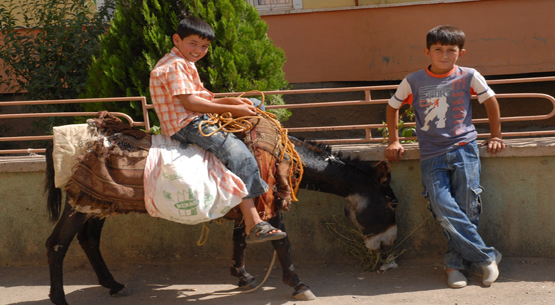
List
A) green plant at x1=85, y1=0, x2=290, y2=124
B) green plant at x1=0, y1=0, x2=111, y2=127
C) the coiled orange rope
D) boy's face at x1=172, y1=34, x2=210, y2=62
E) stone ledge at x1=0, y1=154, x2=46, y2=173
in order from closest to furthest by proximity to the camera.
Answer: boy's face at x1=172, y1=34, x2=210, y2=62 < the coiled orange rope < stone ledge at x1=0, y1=154, x2=46, y2=173 < green plant at x1=85, y1=0, x2=290, y2=124 < green plant at x1=0, y1=0, x2=111, y2=127

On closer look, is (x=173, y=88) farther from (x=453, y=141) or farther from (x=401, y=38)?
(x=401, y=38)

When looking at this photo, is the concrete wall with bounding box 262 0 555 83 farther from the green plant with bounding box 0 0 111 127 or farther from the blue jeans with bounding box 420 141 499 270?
the blue jeans with bounding box 420 141 499 270

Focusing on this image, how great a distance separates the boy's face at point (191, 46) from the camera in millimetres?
3502

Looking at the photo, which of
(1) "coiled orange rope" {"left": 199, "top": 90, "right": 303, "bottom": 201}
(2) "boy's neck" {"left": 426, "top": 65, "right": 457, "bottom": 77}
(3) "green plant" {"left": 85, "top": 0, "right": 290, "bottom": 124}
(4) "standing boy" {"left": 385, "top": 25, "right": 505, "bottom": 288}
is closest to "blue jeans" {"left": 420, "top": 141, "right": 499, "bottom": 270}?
(4) "standing boy" {"left": 385, "top": 25, "right": 505, "bottom": 288}

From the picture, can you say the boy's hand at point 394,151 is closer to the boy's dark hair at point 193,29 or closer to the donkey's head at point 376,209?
the donkey's head at point 376,209

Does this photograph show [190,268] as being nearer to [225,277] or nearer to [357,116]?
[225,277]

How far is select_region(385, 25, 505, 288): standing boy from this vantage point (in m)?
3.71

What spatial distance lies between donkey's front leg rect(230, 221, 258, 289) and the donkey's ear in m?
1.19

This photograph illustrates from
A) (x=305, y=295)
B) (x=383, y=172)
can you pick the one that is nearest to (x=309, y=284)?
(x=305, y=295)

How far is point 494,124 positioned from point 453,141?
1.27ft

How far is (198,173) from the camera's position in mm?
3438

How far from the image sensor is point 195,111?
3.51 m

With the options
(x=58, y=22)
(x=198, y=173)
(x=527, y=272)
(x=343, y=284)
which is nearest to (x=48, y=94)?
(x=58, y=22)

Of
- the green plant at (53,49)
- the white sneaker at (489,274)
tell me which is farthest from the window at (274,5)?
the white sneaker at (489,274)
